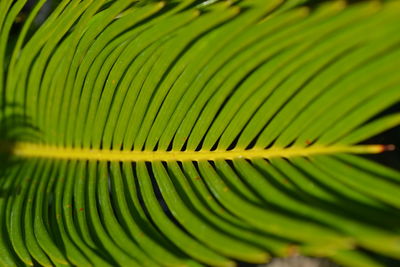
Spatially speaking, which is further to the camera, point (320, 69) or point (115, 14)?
point (115, 14)

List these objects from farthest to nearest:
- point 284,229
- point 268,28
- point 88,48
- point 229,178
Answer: point 88,48
point 229,178
point 268,28
point 284,229

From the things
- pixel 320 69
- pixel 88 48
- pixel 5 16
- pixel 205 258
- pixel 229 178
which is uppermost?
pixel 5 16

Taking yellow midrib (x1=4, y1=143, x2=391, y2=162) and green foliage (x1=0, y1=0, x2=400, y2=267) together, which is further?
yellow midrib (x1=4, y1=143, x2=391, y2=162)

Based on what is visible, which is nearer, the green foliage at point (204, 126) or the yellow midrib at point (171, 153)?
the green foliage at point (204, 126)

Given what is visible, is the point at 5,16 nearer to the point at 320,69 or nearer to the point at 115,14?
the point at 115,14

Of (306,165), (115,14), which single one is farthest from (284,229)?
(115,14)
